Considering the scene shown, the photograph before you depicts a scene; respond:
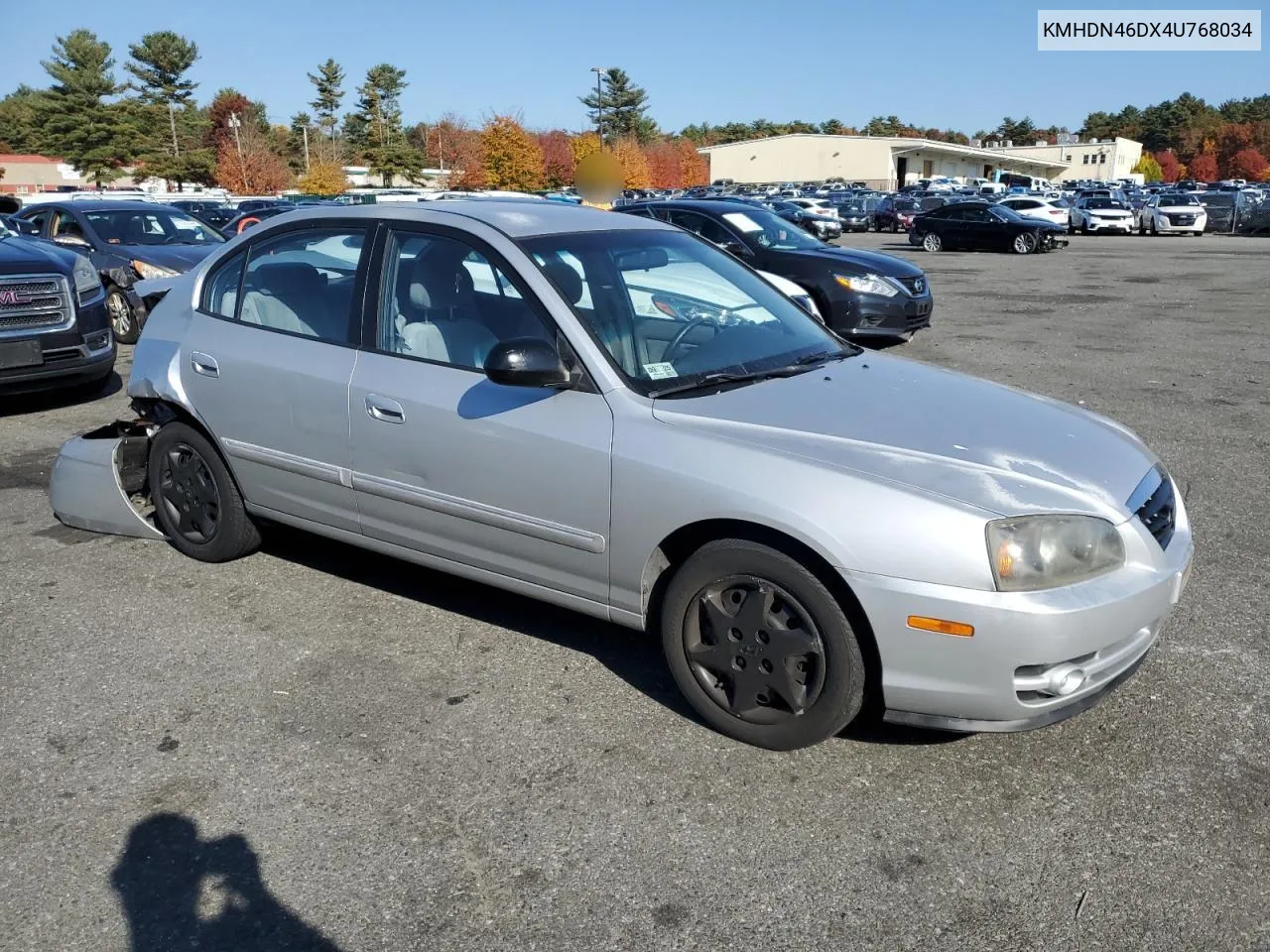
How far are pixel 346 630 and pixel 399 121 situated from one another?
91475mm

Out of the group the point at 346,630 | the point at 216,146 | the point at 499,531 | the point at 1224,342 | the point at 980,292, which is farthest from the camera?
the point at 216,146

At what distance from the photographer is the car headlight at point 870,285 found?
10688 millimetres

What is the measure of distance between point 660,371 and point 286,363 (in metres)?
1.63

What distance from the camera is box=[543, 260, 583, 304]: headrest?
373 cm

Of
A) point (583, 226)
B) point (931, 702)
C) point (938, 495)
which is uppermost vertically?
point (583, 226)

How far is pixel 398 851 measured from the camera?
2.81 m

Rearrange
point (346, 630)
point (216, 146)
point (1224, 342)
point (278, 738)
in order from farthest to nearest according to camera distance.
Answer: point (216, 146), point (1224, 342), point (346, 630), point (278, 738)

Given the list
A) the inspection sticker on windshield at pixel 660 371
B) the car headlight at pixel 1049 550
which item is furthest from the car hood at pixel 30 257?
the car headlight at pixel 1049 550

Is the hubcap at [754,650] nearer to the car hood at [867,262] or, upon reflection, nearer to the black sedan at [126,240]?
the car hood at [867,262]

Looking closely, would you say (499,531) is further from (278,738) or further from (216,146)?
(216,146)

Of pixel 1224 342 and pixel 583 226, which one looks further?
pixel 1224 342

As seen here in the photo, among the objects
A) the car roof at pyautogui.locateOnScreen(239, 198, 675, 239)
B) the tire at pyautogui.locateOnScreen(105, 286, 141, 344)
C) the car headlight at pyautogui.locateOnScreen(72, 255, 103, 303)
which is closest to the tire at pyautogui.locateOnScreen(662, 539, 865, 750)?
the car roof at pyautogui.locateOnScreen(239, 198, 675, 239)

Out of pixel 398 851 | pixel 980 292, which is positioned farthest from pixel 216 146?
pixel 398 851

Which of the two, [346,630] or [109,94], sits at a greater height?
[109,94]
